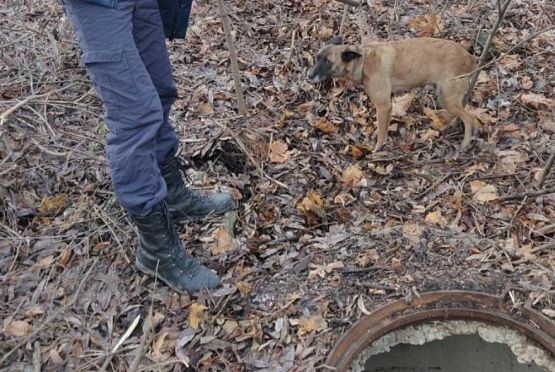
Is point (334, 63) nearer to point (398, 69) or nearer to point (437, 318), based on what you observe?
point (398, 69)

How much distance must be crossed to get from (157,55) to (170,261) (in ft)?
3.54

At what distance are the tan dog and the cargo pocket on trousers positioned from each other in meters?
2.22

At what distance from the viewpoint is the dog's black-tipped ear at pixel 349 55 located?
14.3 ft

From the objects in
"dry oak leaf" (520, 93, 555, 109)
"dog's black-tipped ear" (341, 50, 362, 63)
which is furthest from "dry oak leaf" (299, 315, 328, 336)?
"dry oak leaf" (520, 93, 555, 109)

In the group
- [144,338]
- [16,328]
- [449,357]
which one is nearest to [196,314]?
[144,338]

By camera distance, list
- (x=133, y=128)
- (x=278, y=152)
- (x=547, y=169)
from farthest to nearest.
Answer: (x=278, y=152), (x=547, y=169), (x=133, y=128)

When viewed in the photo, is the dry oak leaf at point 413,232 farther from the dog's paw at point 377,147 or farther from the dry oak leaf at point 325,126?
the dry oak leaf at point 325,126

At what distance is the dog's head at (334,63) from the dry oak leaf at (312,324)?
84.7 inches

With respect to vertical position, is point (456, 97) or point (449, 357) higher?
point (456, 97)

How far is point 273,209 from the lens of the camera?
3596mm

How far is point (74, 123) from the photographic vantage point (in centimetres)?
430

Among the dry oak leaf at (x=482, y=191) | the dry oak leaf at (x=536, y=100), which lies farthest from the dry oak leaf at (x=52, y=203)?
the dry oak leaf at (x=536, y=100)

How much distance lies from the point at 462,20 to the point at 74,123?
373cm

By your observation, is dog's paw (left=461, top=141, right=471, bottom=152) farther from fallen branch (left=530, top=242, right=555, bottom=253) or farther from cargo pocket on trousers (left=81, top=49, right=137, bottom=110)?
cargo pocket on trousers (left=81, top=49, right=137, bottom=110)
